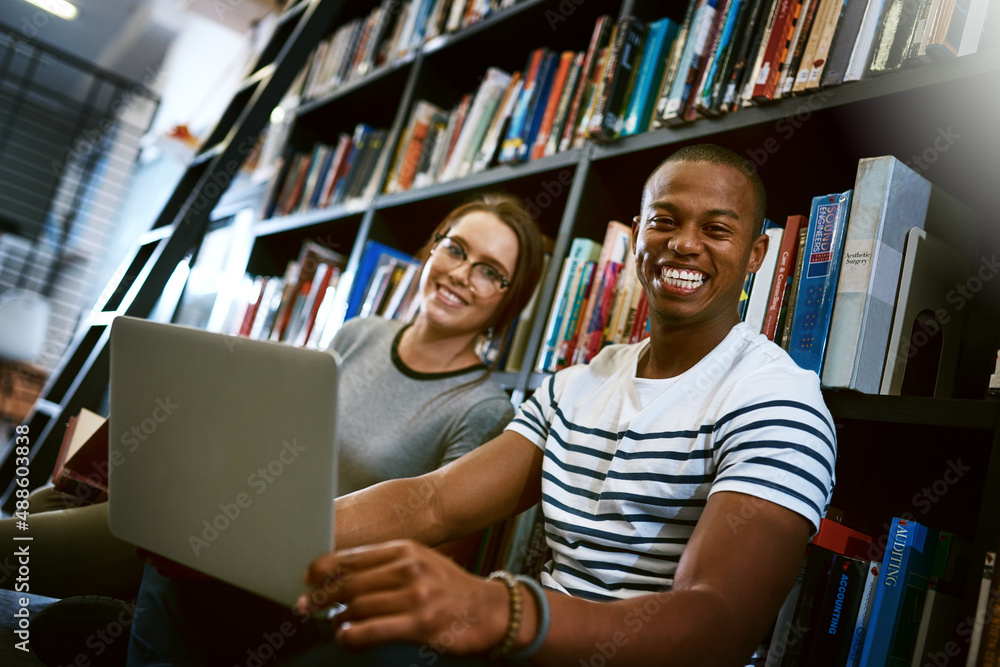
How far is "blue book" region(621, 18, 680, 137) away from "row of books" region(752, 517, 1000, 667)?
824mm

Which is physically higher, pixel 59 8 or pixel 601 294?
pixel 59 8

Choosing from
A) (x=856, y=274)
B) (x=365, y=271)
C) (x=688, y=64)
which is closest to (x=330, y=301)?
(x=365, y=271)

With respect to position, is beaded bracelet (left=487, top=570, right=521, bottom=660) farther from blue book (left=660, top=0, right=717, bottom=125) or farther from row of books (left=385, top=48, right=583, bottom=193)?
row of books (left=385, top=48, right=583, bottom=193)

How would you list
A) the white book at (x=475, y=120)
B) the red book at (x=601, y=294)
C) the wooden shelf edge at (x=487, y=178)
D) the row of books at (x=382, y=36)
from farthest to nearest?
the row of books at (x=382, y=36)
the white book at (x=475, y=120)
the wooden shelf edge at (x=487, y=178)
the red book at (x=601, y=294)

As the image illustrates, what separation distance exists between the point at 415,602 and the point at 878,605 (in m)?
0.64

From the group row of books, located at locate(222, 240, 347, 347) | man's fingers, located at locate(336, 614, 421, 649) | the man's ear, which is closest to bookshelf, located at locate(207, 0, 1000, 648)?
the man's ear

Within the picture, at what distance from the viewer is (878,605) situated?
2.81ft

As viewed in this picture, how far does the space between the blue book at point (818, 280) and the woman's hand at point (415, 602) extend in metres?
0.64

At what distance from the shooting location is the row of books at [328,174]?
2.25 metres

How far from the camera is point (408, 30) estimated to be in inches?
86.8

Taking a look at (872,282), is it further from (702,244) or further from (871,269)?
(702,244)

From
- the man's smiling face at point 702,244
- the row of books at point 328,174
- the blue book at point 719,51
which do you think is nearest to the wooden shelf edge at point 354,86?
the row of books at point 328,174

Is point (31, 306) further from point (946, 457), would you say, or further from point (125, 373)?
point (946, 457)

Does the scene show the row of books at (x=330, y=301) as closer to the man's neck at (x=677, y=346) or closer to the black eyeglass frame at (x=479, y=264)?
the black eyeglass frame at (x=479, y=264)
